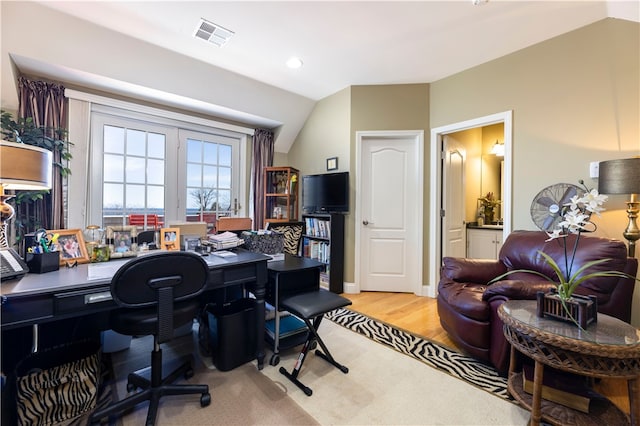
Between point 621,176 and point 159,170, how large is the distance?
457 cm

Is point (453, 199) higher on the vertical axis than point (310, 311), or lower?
higher

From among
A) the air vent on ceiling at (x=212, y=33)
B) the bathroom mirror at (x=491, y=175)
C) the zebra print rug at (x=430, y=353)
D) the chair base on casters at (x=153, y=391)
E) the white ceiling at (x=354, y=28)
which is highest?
the white ceiling at (x=354, y=28)

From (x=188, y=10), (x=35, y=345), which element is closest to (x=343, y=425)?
(x=35, y=345)

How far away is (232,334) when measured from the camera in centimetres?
195

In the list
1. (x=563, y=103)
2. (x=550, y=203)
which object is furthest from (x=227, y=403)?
(x=563, y=103)

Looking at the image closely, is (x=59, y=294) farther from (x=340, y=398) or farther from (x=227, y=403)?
(x=340, y=398)

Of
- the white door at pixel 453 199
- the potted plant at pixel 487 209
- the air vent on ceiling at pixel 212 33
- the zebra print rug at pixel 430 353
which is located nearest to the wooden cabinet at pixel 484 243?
the white door at pixel 453 199

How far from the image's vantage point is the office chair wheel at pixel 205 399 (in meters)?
1.60

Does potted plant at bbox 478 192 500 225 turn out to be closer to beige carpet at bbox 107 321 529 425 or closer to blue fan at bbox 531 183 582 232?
blue fan at bbox 531 183 582 232

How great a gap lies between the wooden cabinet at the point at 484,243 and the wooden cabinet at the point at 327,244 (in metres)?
2.07

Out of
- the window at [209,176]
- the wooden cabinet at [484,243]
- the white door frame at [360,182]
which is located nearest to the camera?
the white door frame at [360,182]

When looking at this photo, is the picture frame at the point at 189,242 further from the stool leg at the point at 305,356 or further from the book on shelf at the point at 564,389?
the book on shelf at the point at 564,389

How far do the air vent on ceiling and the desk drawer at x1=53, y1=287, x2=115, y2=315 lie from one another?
2295 mm

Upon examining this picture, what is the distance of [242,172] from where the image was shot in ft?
14.0
